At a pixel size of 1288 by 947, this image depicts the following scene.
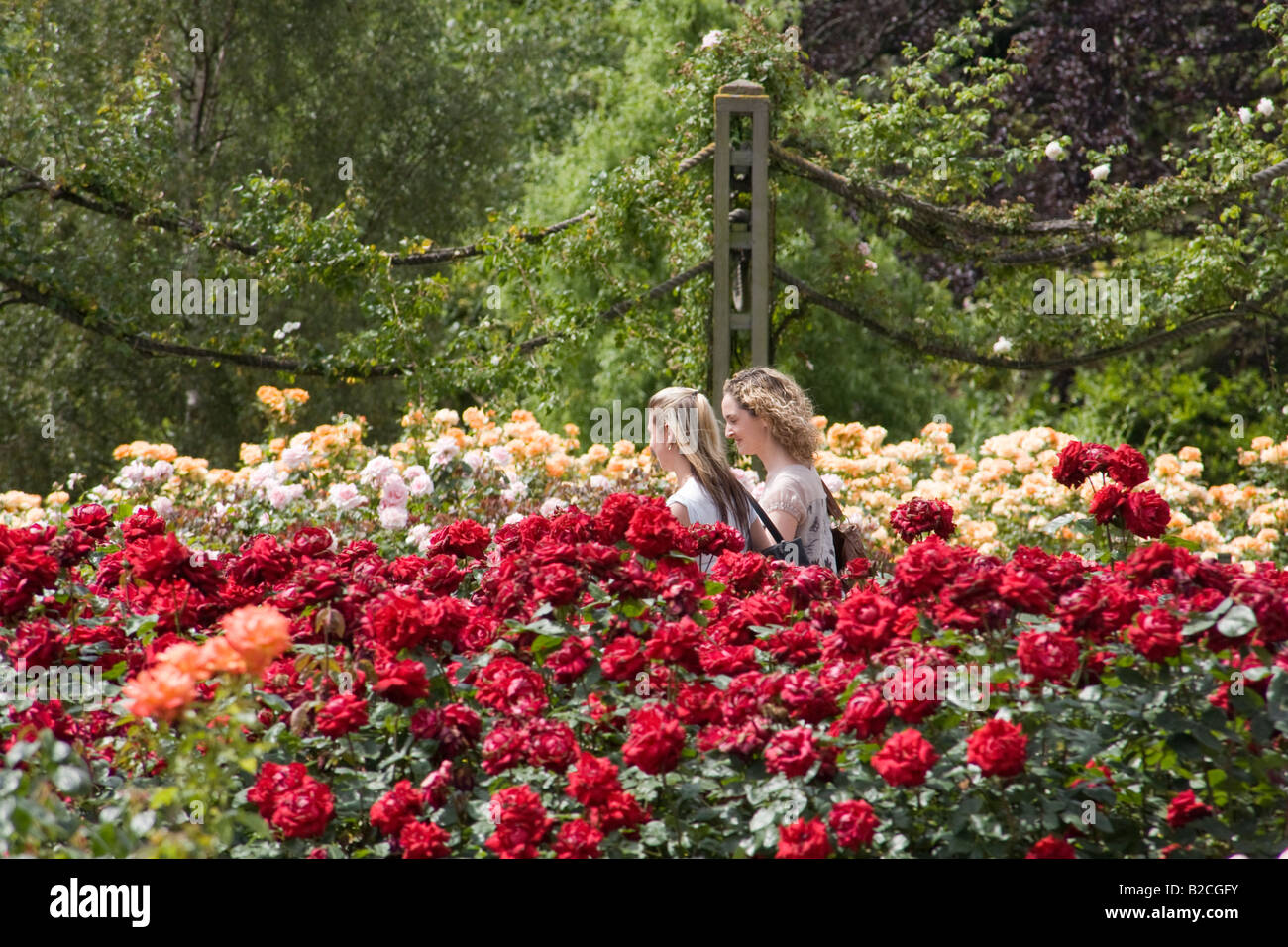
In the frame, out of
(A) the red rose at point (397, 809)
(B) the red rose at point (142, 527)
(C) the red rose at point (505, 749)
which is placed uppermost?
(B) the red rose at point (142, 527)

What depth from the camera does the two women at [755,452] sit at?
362 centimetres

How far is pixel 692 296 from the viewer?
6320 mm

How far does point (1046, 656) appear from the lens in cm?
179

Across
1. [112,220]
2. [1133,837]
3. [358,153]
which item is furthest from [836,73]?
[1133,837]

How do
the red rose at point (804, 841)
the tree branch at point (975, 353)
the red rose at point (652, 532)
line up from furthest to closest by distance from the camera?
the tree branch at point (975, 353)
the red rose at point (652, 532)
the red rose at point (804, 841)

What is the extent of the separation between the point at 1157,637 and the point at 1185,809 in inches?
9.5

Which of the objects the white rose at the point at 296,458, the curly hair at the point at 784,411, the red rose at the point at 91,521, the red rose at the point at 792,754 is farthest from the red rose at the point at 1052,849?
the white rose at the point at 296,458

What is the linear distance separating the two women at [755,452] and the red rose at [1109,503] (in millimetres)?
1167

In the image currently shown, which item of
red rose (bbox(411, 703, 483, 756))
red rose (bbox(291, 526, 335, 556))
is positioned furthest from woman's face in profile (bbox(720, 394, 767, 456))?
red rose (bbox(411, 703, 483, 756))

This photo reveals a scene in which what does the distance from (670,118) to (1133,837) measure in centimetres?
756

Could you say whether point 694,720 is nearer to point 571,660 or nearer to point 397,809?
point 571,660

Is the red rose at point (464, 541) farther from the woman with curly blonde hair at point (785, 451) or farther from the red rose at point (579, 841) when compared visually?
the woman with curly blonde hair at point (785, 451)

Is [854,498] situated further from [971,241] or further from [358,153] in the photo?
[358,153]

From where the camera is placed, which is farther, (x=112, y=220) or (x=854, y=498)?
(x=112, y=220)
